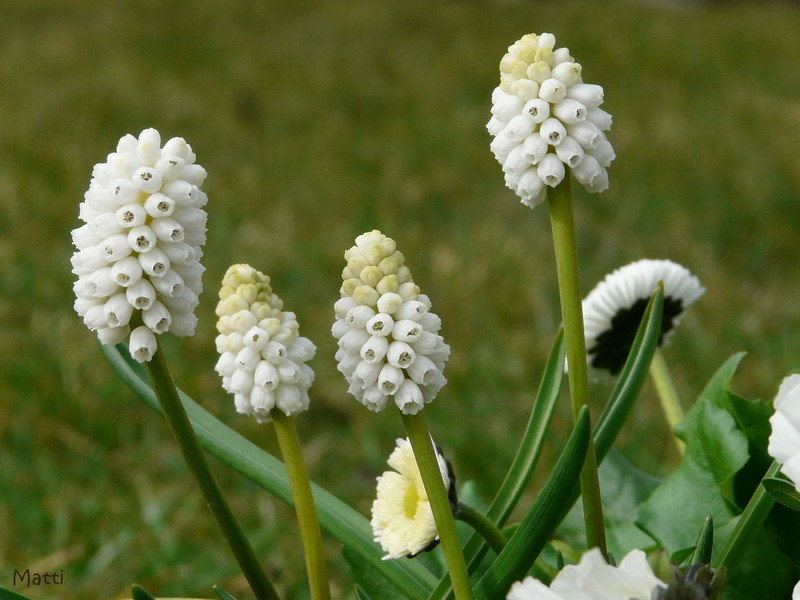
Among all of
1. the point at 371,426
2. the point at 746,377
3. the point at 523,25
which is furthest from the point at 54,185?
the point at 523,25

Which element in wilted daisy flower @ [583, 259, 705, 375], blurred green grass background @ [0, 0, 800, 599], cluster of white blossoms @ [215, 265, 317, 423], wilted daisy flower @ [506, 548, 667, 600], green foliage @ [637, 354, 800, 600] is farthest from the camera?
blurred green grass background @ [0, 0, 800, 599]

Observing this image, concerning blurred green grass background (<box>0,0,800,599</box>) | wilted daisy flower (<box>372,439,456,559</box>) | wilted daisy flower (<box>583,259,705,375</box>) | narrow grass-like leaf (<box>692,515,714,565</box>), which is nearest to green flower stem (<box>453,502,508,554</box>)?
wilted daisy flower (<box>372,439,456,559</box>)

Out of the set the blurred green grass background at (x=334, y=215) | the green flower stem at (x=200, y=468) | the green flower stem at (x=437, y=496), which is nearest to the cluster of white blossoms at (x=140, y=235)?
the green flower stem at (x=200, y=468)

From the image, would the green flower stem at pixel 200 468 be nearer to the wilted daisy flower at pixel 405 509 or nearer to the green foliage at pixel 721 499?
the wilted daisy flower at pixel 405 509

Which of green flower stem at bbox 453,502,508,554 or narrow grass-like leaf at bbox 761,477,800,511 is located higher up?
narrow grass-like leaf at bbox 761,477,800,511

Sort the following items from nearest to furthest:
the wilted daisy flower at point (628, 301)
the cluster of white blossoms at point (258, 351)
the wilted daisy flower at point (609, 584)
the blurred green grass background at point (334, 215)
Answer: the wilted daisy flower at point (609, 584), the cluster of white blossoms at point (258, 351), the wilted daisy flower at point (628, 301), the blurred green grass background at point (334, 215)

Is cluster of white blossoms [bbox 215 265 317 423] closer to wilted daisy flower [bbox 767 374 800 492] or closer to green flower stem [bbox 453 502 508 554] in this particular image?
green flower stem [bbox 453 502 508 554]

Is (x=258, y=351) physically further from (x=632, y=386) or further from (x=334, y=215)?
(x=334, y=215)
